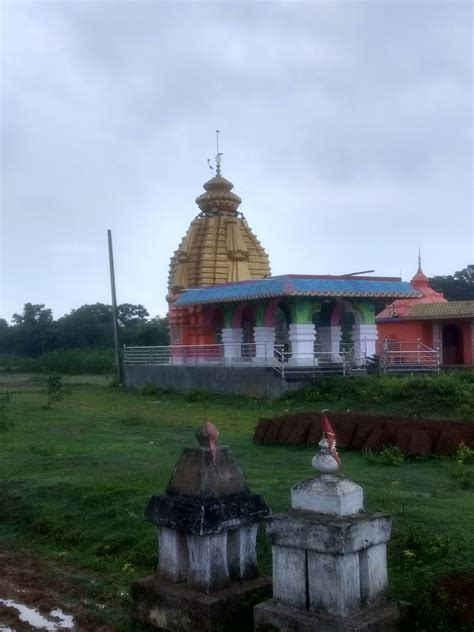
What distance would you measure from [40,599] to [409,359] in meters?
24.0

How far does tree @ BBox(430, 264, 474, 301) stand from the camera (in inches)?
2343

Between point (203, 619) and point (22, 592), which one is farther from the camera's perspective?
point (22, 592)

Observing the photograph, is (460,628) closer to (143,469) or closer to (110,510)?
(110,510)

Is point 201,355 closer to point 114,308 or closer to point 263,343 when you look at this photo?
point 263,343

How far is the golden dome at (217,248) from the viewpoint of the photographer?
106ft

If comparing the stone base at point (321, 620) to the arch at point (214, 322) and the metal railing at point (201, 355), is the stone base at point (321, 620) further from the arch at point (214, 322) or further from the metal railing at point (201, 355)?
the arch at point (214, 322)

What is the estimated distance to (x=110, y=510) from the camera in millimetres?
9039

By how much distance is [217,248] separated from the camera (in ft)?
107

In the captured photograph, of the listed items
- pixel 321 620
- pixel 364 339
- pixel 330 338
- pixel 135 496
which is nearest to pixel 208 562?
pixel 321 620

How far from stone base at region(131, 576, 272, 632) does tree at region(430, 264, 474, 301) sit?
55932mm

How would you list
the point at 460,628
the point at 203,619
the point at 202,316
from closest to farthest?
the point at 460,628 < the point at 203,619 < the point at 202,316

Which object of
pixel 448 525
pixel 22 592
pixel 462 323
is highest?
pixel 462 323

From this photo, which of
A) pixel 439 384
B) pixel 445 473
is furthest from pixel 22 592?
pixel 439 384

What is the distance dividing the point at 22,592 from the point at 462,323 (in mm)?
26873
